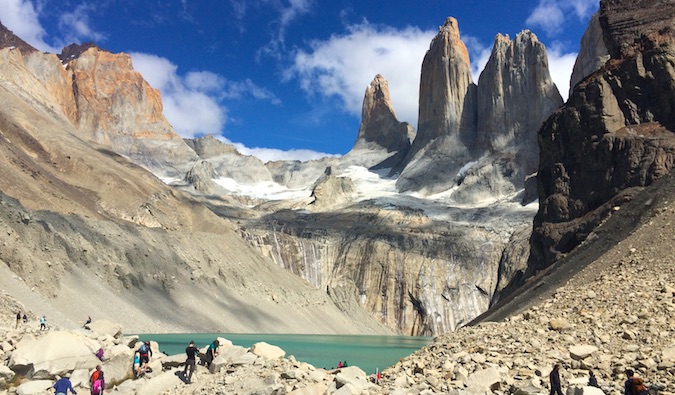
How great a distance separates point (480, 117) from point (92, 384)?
156839 millimetres

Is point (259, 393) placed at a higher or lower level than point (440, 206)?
lower

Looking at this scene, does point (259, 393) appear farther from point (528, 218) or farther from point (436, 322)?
point (528, 218)

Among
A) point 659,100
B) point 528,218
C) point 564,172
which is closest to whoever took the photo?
point 659,100

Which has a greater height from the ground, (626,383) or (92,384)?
(626,383)

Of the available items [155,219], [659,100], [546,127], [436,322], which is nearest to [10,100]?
[155,219]

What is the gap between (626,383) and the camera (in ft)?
46.1

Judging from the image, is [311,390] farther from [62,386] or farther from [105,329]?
[105,329]

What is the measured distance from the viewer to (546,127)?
57.3 m

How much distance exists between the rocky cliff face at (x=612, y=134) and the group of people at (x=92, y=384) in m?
35.8

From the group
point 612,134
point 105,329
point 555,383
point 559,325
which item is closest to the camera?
point 555,383

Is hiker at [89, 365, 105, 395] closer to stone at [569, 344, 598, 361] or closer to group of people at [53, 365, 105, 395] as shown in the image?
group of people at [53, 365, 105, 395]

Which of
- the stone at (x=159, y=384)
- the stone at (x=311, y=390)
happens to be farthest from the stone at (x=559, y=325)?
the stone at (x=159, y=384)

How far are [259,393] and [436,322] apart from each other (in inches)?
3605

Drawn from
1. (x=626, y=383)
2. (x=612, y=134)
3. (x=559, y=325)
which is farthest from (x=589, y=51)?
(x=626, y=383)
